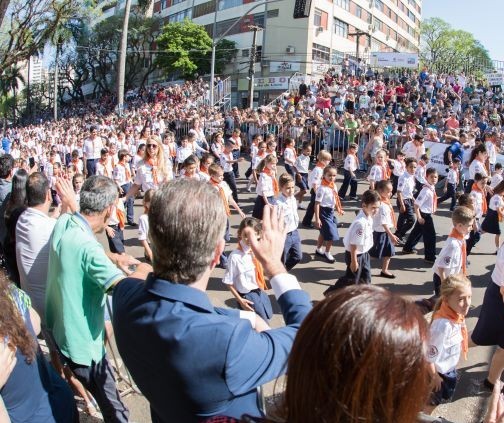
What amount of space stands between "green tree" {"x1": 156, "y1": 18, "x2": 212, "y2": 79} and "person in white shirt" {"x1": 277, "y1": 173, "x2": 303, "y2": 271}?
38.7 metres

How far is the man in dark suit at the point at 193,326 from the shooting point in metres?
1.51

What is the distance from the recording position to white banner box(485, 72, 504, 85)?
87.3 feet

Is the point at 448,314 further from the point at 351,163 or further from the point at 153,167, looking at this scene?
the point at 351,163

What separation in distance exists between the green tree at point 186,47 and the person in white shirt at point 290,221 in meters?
38.7

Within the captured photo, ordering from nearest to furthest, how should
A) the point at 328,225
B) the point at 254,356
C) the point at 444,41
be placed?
the point at 254,356, the point at 328,225, the point at 444,41

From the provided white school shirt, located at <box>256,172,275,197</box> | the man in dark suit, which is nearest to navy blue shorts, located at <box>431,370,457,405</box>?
the man in dark suit

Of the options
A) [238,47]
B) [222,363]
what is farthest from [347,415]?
[238,47]

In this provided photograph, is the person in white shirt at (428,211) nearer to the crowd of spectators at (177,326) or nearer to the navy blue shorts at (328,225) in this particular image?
the navy blue shorts at (328,225)

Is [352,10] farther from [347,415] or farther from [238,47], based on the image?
[347,415]

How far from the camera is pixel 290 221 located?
6.99 m

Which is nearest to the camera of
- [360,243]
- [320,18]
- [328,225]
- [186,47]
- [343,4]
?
[360,243]

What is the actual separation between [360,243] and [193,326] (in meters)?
4.97

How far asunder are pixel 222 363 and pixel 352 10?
5023 cm

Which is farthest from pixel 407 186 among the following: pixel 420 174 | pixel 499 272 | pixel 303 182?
pixel 499 272
